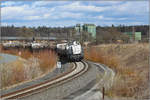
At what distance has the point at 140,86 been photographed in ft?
41.6

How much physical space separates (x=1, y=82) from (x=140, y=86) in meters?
9.89

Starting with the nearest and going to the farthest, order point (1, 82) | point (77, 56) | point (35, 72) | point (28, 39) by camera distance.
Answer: point (1, 82) < point (35, 72) < point (77, 56) < point (28, 39)

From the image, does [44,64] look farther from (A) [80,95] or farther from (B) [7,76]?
(A) [80,95]

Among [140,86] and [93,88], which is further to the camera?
[93,88]

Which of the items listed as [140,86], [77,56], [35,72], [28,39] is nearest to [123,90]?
[140,86]

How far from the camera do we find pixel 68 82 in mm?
16094

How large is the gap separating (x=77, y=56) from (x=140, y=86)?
1759 cm

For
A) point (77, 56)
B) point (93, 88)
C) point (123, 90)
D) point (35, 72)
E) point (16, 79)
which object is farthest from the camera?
point (77, 56)

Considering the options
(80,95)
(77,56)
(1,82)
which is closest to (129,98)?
(80,95)

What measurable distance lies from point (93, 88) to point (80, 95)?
6.19ft

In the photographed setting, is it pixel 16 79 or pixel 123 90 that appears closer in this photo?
pixel 123 90

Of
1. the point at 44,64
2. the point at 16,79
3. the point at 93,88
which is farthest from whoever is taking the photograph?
the point at 44,64

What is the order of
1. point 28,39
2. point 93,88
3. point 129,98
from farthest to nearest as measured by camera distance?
point 28,39
point 93,88
point 129,98

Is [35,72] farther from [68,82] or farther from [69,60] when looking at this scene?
[69,60]
